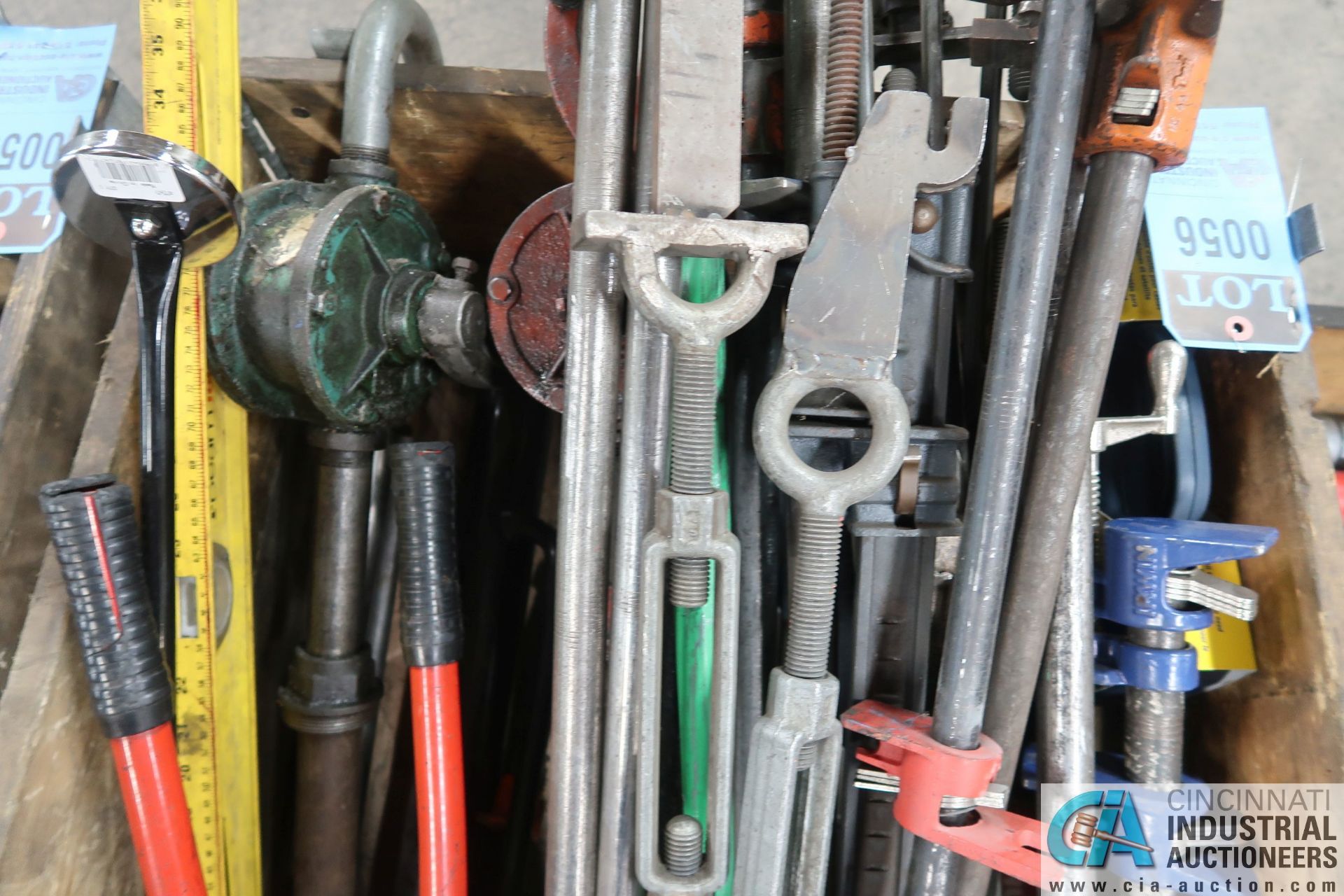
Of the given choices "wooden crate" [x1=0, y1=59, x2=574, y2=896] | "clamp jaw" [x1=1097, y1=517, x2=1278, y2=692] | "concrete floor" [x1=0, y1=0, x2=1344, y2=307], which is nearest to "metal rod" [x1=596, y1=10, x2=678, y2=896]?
"wooden crate" [x1=0, y1=59, x2=574, y2=896]

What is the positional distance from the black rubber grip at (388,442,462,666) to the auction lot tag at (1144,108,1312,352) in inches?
28.4

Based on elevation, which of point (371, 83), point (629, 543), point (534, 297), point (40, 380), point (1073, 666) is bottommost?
point (1073, 666)

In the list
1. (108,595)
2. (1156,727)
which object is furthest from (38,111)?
(1156,727)

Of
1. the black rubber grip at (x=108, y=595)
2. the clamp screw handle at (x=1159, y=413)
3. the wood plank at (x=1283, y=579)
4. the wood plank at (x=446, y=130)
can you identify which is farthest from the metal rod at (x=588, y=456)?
the wood plank at (x=1283, y=579)

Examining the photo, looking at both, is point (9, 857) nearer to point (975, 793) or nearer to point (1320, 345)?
point (975, 793)

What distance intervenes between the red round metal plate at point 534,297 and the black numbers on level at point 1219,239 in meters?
0.61

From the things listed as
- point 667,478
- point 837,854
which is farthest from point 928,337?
point 837,854

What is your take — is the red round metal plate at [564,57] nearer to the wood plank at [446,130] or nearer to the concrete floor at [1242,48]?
the wood plank at [446,130]

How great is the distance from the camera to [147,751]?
0.59 m

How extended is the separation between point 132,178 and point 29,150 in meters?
0.30

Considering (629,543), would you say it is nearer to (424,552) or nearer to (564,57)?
(424,552)

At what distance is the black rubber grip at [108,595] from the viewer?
57 centimetres

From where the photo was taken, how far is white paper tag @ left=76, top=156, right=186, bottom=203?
525 millimetres

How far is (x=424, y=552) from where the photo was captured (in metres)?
0.72
